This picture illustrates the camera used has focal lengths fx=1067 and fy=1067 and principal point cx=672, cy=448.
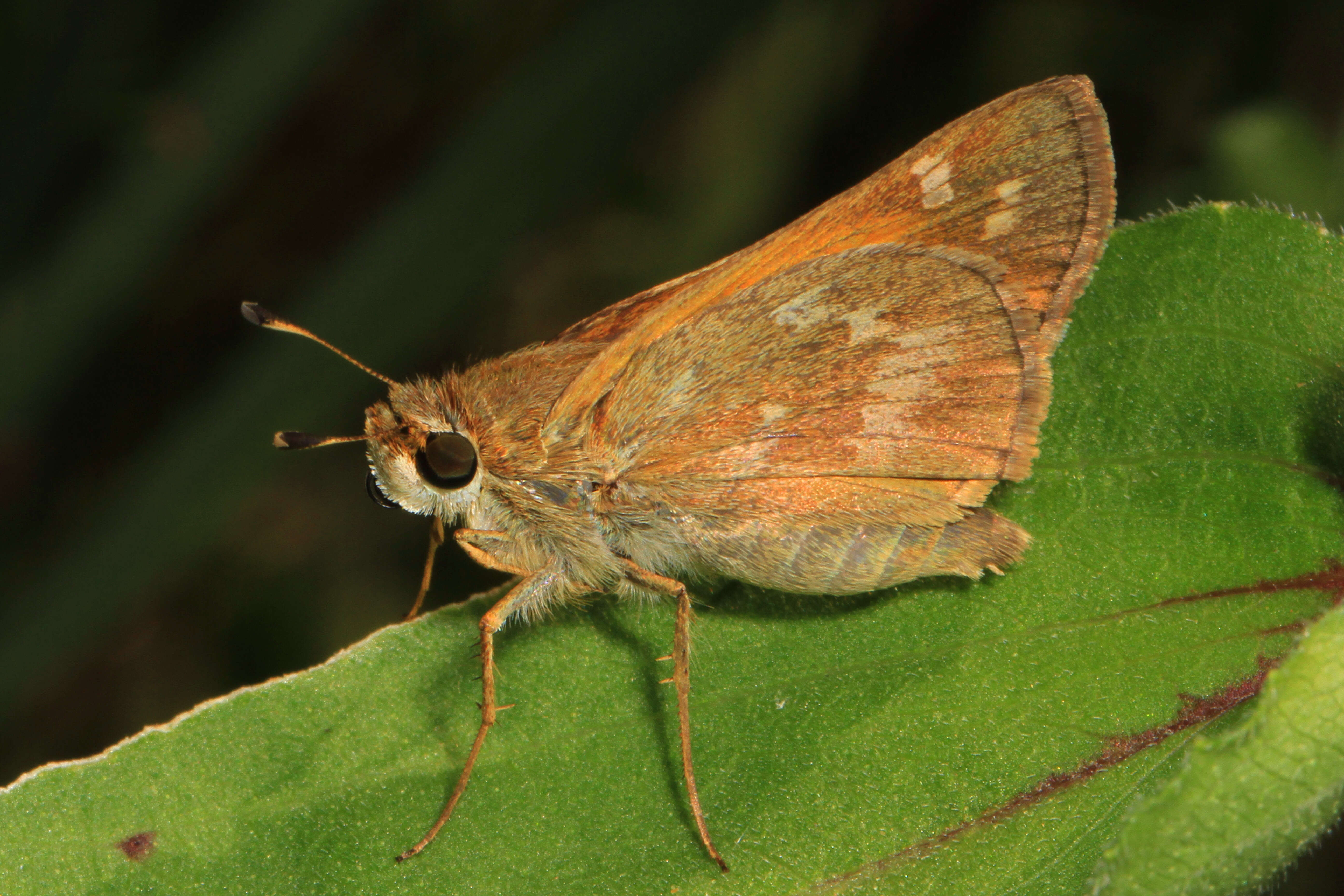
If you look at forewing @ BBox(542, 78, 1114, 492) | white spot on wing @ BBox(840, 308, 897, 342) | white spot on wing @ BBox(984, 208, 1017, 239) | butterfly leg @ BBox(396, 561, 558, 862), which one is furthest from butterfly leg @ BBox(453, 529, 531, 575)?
white spot on wing @ BBox(984, 208, 1017, 239)

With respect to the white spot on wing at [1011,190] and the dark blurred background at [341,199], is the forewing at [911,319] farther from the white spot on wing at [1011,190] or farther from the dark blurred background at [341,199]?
the dark blurred background at [341,199]

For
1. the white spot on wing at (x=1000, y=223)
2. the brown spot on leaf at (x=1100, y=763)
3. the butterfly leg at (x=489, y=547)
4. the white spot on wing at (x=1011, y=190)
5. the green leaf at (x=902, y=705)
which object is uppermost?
the white spot on wing at (x=1011, y=190)

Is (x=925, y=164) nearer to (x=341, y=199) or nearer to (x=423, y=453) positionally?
(x=423, y=453)

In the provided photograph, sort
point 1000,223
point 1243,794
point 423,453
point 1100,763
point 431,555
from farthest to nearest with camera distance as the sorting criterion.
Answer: point 431,555, point 423,453, point 1000,223, point 1100,763, point 1243,794

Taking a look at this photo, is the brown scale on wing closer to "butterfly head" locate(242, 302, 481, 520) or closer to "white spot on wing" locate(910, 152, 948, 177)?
"white spot on wing" locate(910, 152, 948, 177)

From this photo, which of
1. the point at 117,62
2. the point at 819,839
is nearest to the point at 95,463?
the point at 117,62

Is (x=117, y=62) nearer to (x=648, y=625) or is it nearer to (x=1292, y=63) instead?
(x=648, y=625)

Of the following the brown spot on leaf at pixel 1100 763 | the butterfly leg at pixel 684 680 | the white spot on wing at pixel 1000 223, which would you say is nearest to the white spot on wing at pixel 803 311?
the white spot on wing at pixel 1000 223

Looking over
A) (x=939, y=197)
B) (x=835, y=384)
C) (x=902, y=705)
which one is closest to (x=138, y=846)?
(x=902, y=705)
